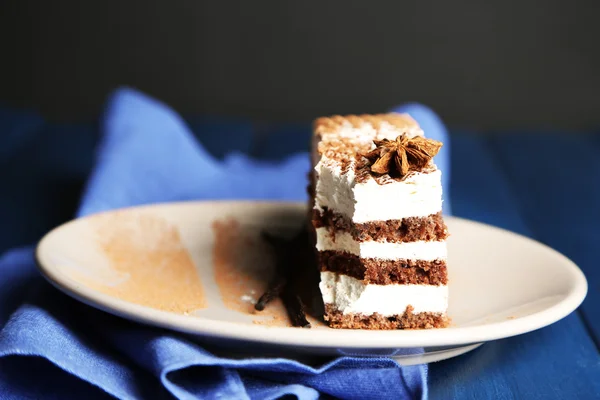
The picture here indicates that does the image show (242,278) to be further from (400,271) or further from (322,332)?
(322,332)

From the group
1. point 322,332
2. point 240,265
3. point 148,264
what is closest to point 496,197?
point 240,265

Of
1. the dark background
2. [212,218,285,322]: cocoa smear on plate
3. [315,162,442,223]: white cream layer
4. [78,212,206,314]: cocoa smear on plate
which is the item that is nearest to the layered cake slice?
[315,162,442,223]: white cream layer

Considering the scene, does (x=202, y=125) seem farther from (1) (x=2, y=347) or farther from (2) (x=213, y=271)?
(1) (x=2, y=347)

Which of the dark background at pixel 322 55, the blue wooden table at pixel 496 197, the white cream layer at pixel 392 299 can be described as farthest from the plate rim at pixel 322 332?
the dark background at pixel 322 55

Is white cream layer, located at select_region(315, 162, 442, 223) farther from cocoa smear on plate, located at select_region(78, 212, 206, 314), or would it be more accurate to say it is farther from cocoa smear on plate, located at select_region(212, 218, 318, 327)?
cocoa smear on plate, located at select_region(78, 212, 206, 314)

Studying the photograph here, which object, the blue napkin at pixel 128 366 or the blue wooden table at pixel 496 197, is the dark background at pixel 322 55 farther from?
the blue napkin at pixel 128 366
